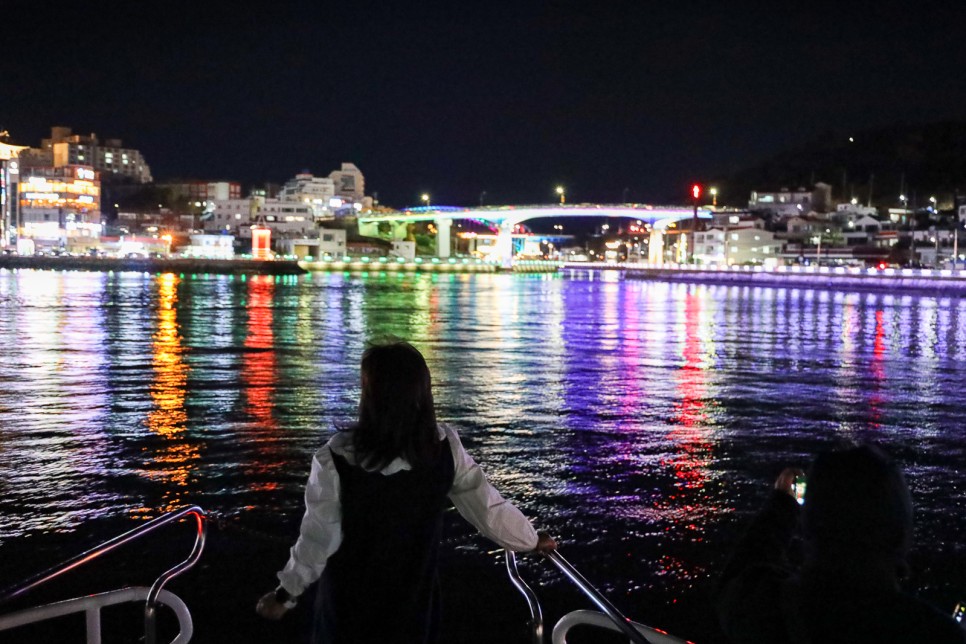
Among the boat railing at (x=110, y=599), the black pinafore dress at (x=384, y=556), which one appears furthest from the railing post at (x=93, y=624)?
the black pinafore dress at (x=384, y=556)

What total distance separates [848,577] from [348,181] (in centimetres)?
17439

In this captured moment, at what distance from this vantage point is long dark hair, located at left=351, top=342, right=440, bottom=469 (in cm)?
259

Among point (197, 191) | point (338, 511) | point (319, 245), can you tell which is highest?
point (197, 191)

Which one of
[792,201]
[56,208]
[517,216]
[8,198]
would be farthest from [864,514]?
[8,198]

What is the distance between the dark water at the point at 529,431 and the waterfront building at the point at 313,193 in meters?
117

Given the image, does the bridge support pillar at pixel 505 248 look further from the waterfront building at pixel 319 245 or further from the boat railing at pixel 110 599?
the boat railing at pixel 110 599

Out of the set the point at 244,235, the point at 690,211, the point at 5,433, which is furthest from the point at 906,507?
the point at 244,235

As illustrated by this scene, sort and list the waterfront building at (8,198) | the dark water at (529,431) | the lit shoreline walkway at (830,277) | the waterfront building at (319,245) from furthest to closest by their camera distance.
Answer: the waterfront building at (319,245)
the waterfront building at (8,198)
the lit shoreline walkway at (830,277)
the dark water at (529,431)

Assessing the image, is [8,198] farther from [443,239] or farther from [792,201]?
[792,201]

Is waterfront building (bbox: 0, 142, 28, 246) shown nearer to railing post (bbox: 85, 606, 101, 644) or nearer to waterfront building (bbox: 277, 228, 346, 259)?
waterfront building (bbox: 277, 228, 346, 259)

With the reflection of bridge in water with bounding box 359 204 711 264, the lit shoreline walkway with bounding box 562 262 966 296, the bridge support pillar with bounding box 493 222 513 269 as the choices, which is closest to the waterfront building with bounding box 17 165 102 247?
the reflection of bridge in water with bounding box 359 204 711 264

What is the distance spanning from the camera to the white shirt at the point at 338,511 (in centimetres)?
261

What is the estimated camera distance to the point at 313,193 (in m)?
150

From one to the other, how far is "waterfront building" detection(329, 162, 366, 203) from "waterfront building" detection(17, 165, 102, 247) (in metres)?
52.7
